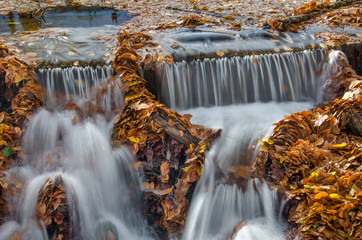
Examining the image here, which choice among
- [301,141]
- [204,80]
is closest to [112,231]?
[301,141]

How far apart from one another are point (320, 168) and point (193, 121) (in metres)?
2.04

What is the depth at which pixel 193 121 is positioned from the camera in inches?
175

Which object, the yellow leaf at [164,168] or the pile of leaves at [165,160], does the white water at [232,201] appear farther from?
the yellow leaf at [164,168]

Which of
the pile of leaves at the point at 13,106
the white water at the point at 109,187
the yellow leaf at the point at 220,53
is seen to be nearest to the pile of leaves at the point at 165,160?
the white water at the point at 109,187

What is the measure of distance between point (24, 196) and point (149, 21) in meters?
4.98

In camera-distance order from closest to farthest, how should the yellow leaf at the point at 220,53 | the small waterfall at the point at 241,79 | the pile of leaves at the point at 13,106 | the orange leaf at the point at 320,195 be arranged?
1. the orange leaf at the point at 320,195
2. the pile of leaves at the point at 13,106
3. the small waterfall at the point at 241,79
4. the yellow leaf at the point at 220,53

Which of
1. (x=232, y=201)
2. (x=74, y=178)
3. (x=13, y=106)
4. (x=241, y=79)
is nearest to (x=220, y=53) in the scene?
(x=241, y=79)

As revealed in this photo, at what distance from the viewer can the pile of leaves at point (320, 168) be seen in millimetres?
2533

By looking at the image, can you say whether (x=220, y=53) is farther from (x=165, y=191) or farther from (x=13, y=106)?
(x=13, y=106)

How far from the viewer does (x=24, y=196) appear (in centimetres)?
321

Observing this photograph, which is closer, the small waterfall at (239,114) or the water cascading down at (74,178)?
the water cascading down at (74,178)

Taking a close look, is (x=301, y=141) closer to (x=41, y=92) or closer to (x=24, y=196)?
(x=24, y=196)

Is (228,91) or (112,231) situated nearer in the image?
(112,231)

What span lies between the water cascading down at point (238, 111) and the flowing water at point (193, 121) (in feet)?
0.04
